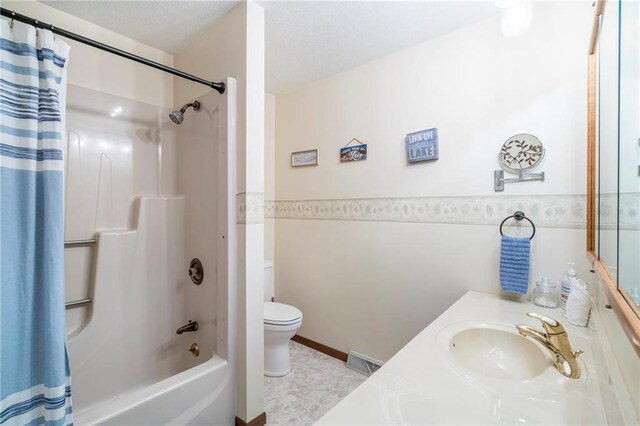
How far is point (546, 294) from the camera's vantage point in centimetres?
136

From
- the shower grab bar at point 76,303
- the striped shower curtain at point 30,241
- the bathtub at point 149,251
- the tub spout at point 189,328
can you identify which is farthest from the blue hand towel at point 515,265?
the shower grab bar at point 76,303

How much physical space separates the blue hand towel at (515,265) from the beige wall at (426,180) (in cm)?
12

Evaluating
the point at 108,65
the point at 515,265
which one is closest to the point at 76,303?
the point at 108,65

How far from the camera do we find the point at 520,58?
58.8 inches

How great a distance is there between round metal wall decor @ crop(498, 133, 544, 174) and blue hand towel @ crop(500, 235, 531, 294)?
38 centimetres

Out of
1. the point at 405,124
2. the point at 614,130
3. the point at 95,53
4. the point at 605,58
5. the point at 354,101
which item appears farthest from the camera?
the point at 354,101

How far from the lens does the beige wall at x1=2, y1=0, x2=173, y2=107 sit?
1.55m

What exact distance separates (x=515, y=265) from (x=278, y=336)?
1475mm

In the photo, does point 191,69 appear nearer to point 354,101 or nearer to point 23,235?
point 354,101

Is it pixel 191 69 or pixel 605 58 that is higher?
pixel 191 69

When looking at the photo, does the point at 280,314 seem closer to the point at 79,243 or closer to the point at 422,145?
the point at 79,243

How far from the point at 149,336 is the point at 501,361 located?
1.88 m

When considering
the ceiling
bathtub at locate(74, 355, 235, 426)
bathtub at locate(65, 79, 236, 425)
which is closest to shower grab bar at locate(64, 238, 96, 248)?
bathtub at locate(65, 79, 236, 425)

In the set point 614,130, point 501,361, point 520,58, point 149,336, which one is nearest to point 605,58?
point 614,130
